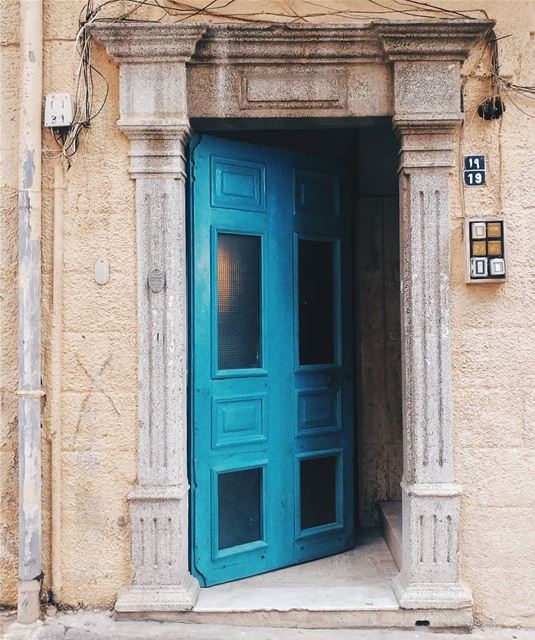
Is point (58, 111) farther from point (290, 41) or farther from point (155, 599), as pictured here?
point (155, 599)

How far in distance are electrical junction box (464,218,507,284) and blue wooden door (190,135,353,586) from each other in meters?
1.07

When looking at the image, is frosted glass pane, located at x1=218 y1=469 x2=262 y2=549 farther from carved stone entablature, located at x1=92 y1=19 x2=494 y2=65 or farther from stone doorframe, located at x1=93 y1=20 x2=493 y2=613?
carved stone entablature, located at x1=92 y1=19 x2=494 y2=65

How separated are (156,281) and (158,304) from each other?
135 millimetres

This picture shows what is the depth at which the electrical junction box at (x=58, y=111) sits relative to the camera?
361cm

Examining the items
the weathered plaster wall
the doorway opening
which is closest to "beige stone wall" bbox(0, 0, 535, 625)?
the weathered plaster wall

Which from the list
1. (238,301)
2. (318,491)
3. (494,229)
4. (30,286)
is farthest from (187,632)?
(494,229)

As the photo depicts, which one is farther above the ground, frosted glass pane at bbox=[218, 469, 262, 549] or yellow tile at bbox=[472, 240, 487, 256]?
yellow tile at bbox=[472, 240, 487, 256]

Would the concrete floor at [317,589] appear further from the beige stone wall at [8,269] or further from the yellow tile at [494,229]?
the yellow tile at [494,229]

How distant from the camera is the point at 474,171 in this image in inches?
142

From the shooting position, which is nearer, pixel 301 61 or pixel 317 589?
pixel 301 61

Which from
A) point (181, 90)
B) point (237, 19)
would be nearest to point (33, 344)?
point (181, 90)

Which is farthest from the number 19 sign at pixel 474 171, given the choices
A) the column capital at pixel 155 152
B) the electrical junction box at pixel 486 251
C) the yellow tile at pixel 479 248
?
the column capital at pixel 155 152

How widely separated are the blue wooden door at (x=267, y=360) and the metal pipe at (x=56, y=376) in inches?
30.8

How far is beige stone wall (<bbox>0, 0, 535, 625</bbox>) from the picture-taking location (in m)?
3.56
